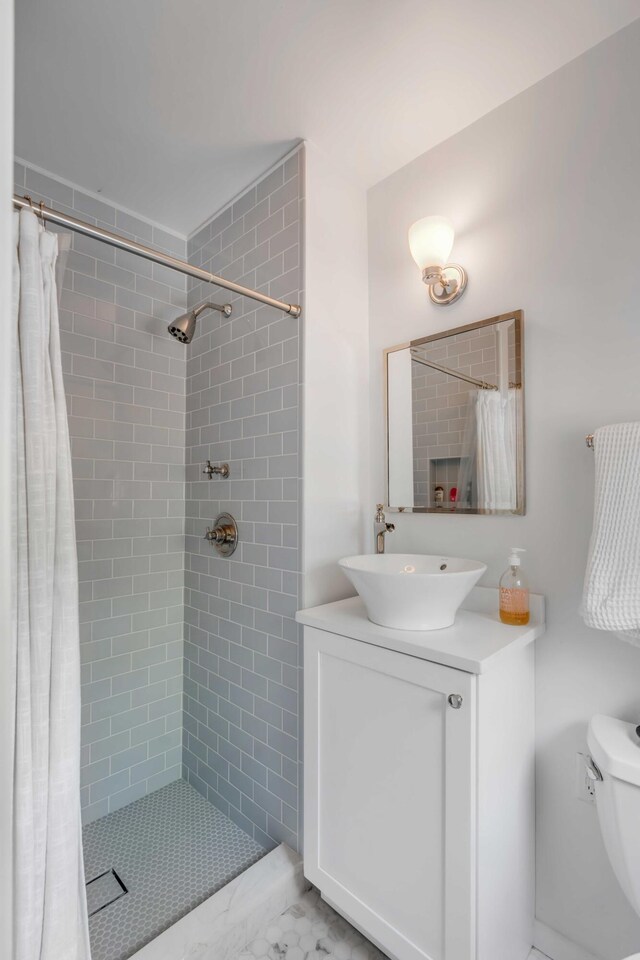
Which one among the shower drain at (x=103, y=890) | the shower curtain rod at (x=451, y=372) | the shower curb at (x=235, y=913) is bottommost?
the shower drain at (x=103, y=890)

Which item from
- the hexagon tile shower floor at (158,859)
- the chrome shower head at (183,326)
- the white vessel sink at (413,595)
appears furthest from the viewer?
the chrome shower head at (183,326)

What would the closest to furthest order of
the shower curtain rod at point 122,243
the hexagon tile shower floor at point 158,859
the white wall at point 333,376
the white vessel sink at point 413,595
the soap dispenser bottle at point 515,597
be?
the shower curtain rod at point 122,243 < the white vessel sink at point 413,595 < the soap dispenser bottle at point 515,597 < the hexagon tile shower floor at point 158,859 < the white wall at point 333,376

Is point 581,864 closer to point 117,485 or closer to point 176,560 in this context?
point 176,560

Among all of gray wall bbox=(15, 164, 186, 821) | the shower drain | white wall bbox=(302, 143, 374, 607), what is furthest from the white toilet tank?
gray wall bbox=(15, 164, 186, 821)

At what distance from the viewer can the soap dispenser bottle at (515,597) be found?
52.2 inches

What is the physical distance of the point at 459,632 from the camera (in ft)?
4.16

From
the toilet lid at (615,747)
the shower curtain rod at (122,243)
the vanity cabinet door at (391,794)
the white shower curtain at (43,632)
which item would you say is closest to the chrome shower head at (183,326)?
the shower curtain rod at (122,243)

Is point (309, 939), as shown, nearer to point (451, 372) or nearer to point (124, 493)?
point (124, 493)

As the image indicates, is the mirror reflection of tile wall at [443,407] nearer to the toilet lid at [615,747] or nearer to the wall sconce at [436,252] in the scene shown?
the wall sconce at [436,252]

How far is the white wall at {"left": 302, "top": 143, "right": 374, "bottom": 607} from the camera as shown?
65.0 inches

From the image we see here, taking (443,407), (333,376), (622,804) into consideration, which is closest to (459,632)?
(622,804)

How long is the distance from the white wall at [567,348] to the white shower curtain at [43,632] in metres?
1.20

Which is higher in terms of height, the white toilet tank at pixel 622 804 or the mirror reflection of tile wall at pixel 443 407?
the mirror reflection of tile wall at pixel 443 407

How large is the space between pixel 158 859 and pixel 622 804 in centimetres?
158
